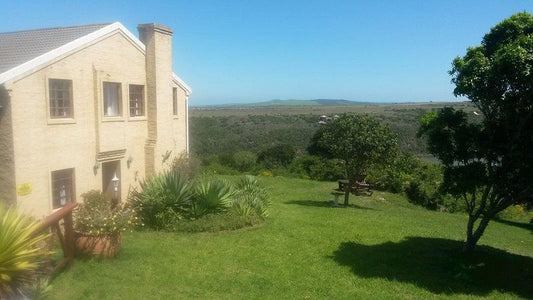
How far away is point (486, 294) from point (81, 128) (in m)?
11.8

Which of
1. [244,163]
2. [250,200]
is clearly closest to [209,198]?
[250,200]

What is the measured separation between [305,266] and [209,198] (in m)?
4.86

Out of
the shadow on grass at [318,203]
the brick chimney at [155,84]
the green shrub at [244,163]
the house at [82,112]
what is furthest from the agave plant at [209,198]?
the green shrub at [244,163]

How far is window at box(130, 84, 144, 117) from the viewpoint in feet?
52.0

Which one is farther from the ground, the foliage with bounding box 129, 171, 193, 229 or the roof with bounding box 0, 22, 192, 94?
the roof with bounding box 0, 22, 192, 94

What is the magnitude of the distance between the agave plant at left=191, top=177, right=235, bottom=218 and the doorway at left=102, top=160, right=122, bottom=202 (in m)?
2.91

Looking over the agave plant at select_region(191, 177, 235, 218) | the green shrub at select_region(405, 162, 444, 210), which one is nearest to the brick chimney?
the agave plant at select_region(191, 177, 235, 218)

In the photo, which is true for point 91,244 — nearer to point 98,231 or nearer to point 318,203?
point 98,231

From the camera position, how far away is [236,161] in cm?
3722

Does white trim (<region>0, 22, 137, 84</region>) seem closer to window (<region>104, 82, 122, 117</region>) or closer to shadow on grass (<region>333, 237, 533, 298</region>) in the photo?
window (<region>104, 82, 122, 117</region>)

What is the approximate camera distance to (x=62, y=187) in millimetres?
13062

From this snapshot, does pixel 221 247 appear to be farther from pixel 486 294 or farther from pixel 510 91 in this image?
pixel 510 91

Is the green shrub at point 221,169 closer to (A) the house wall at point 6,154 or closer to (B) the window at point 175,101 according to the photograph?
(B) the window at point 175,101

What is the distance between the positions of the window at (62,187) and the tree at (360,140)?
35.3 feet
